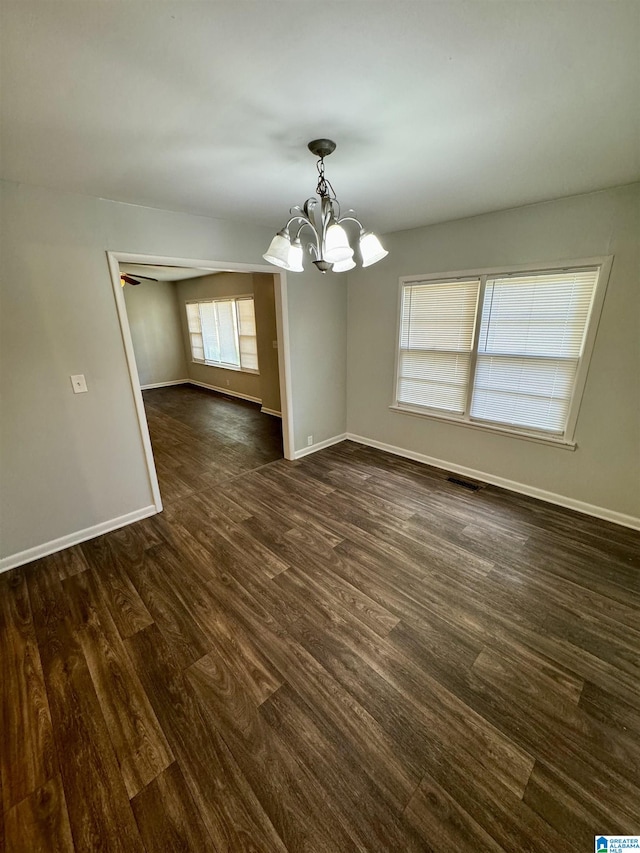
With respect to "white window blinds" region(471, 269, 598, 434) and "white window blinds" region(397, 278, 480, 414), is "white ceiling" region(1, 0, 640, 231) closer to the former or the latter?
"white window blinds" region(471, 269, 598, 434)

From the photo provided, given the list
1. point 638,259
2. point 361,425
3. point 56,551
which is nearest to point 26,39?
point 56,551

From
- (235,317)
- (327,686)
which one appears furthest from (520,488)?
(235,317)

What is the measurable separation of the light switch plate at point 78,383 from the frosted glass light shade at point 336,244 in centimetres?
206

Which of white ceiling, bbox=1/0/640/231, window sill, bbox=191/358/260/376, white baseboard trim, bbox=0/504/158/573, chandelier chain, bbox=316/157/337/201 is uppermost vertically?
white ceiling, bbox=1/0/640/231

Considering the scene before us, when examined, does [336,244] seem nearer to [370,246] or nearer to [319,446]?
[370,246]

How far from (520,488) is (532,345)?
135 centimetres

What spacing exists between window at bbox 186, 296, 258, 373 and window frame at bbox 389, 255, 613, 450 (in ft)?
11.4

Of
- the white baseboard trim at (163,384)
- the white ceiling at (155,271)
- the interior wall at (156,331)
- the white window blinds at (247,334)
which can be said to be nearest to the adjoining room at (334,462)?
the white window blinds at (247,334)

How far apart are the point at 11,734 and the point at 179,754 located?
750 millimetres

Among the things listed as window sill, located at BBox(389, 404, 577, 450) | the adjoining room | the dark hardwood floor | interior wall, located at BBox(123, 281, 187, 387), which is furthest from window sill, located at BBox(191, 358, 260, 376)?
the dark hardwood floor

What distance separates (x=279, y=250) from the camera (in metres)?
1.72

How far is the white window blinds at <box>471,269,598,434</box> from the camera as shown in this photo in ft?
8.62

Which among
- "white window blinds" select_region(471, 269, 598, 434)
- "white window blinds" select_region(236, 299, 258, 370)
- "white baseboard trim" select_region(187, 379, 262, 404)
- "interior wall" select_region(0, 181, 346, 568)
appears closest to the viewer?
"interior wall" select_region(0, 181, 346, 568)

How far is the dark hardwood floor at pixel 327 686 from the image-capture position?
1.13 m
